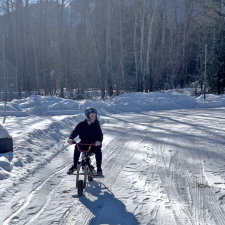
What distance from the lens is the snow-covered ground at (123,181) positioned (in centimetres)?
454

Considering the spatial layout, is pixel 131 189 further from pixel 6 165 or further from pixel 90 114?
pixel 6 165

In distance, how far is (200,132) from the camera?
11641 mm

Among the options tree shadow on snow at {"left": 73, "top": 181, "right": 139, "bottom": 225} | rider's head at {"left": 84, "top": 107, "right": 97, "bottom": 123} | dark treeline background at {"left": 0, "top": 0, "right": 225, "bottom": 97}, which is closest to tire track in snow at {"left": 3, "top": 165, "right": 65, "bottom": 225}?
tree shadow on snow at {"left": 73, "top": 181, "right": 139, "bottom": 225}

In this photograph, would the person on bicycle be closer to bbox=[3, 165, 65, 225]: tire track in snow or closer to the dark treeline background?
bbox=[3, 165, 65, 225]: tire track in snow

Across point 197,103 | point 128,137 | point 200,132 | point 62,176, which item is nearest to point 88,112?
point 62,176

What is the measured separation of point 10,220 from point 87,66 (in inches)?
1611

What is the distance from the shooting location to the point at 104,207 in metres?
4.86

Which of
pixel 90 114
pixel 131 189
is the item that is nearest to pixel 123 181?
pixel 131 189

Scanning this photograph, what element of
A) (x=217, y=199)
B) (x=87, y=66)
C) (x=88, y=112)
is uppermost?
(x=87, y=66)

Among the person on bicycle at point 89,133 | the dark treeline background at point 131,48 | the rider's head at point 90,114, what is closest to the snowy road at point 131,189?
the person on bicycle at point 89,133

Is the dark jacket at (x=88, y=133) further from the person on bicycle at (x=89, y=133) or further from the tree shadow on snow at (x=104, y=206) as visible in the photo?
the tree shadow on snow at (x=104, y=206)

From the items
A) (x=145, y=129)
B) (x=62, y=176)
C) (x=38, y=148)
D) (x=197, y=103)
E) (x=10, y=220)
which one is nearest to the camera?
(x=10, y=220)

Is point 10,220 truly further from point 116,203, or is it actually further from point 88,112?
point 88,112

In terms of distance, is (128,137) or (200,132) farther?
(200,132)
